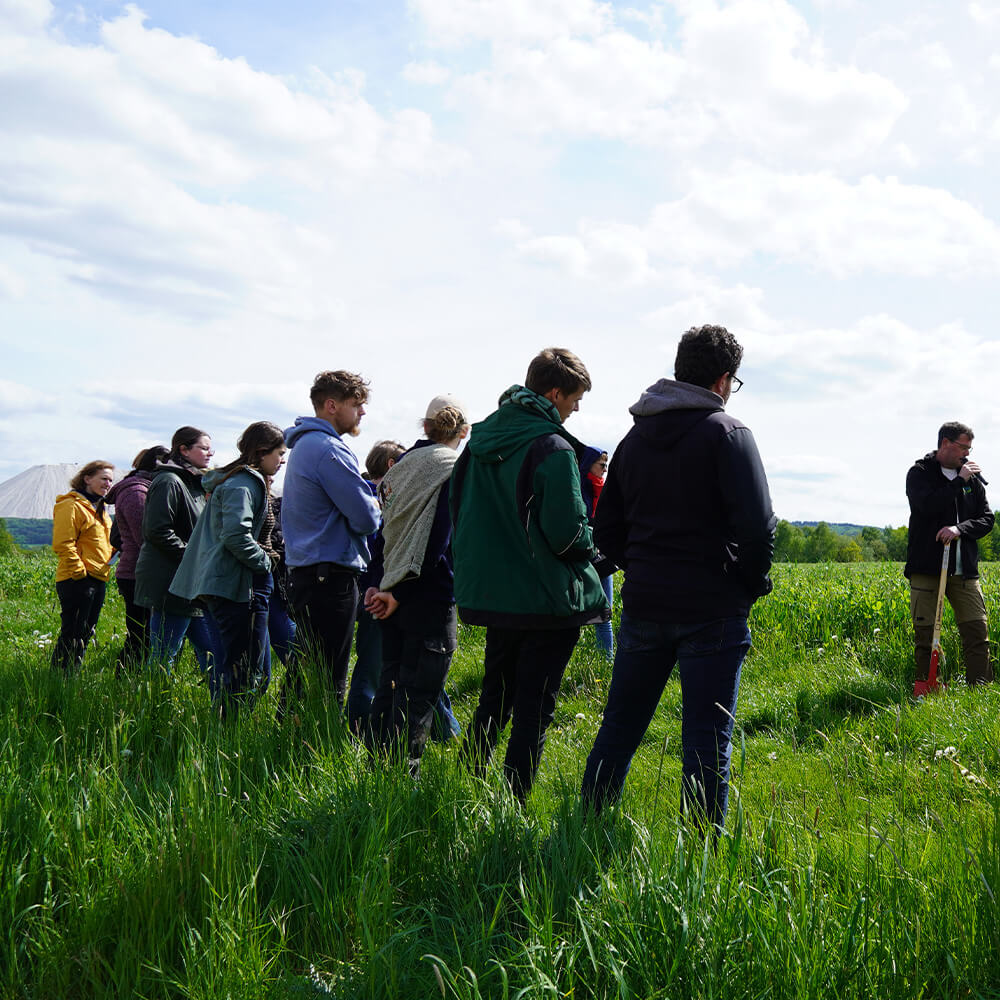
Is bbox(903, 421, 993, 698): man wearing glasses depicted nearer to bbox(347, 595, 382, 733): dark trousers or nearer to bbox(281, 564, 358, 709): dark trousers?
bbox(347, 595, 382, 733): dark trousers

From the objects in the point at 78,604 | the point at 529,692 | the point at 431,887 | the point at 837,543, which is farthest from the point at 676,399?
the point at 837,543

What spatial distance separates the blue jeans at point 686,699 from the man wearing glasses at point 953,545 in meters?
4.72

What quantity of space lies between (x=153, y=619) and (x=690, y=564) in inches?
196

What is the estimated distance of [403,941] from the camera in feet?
7.95

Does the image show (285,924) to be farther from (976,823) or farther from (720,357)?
(720,357)

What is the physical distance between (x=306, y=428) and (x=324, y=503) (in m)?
Result: 0.47

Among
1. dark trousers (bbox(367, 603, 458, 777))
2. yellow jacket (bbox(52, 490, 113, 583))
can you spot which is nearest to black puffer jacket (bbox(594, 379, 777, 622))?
dark trousers (bbox(367, 603, 458, 777))

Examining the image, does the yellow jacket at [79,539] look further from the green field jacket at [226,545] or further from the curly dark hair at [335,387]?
the curly dark hair at [335,387]

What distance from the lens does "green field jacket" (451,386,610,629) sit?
383cm

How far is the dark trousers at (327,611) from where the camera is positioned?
4965 mm

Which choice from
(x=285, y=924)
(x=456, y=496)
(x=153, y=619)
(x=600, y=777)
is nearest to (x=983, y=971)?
(x=600, y=777)

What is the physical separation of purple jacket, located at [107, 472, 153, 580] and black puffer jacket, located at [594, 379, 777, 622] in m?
5.34

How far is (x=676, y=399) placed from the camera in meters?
3.57

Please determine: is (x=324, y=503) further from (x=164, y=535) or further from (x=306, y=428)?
(x=164, y=535)
